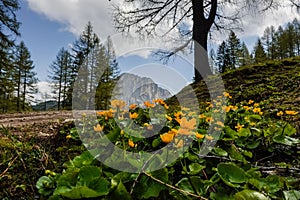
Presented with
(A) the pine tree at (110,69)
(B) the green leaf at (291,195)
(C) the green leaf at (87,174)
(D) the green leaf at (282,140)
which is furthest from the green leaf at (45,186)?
(D) the green leaf at (282,140)

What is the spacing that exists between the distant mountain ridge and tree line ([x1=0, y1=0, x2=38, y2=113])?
1343 centimetres

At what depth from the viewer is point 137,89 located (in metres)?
1.69

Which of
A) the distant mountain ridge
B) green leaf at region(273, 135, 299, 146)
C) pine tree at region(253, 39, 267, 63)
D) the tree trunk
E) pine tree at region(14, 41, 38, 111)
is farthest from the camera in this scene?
pine tree at region(253, 39, 267, 63)

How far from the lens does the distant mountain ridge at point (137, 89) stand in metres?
1.62

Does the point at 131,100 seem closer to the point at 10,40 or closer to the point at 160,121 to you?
the point at 160,121

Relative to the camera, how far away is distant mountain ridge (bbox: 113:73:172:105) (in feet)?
5.31

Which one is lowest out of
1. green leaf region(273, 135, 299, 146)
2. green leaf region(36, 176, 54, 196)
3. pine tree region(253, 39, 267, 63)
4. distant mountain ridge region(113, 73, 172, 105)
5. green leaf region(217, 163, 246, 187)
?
green leaf region(36, 176, 54, 196)

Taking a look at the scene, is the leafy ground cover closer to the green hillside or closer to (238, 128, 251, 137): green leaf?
(238, 128, 251, 137): green leaf

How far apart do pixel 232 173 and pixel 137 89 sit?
90cm

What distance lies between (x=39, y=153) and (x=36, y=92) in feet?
77.4

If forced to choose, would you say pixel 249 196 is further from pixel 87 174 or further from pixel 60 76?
pixel 60 76

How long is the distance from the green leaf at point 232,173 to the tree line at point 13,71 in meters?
14.4

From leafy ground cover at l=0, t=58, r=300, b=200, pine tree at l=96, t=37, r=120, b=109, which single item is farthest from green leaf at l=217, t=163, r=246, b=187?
pine tree at l=96, t=37, r=120, b=109

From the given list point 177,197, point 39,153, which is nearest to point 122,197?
point 177,197
